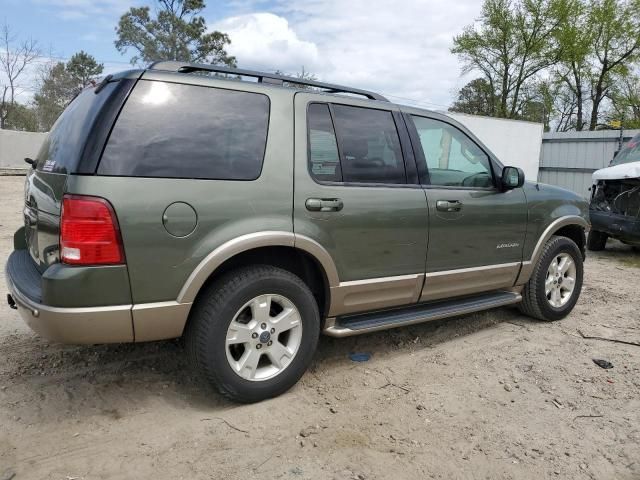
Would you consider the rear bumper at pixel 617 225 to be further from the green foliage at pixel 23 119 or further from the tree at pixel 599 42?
the green foliage at pixel 23 119

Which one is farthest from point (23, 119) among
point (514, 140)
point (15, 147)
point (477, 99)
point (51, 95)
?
point (514, 140)

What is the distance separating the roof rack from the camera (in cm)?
296

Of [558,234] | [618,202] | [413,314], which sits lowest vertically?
[413,314]

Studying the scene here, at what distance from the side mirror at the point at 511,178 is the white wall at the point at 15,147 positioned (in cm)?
2557

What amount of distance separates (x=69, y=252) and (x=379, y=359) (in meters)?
A: 2.27

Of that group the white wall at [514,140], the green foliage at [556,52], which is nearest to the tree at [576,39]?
the green foliage at [556,52]

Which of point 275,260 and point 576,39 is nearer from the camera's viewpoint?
point 275,260

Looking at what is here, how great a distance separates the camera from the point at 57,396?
312 cm

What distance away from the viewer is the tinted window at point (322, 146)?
10.6ft

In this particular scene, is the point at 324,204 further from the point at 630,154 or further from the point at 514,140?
the point at 514,140

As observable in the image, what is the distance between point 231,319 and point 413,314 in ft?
4.79

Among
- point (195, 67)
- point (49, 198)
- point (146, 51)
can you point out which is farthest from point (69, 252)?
point (146, 51)

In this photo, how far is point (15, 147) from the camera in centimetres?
2520

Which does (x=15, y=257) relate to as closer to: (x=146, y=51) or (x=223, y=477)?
(x=223, y=477)
